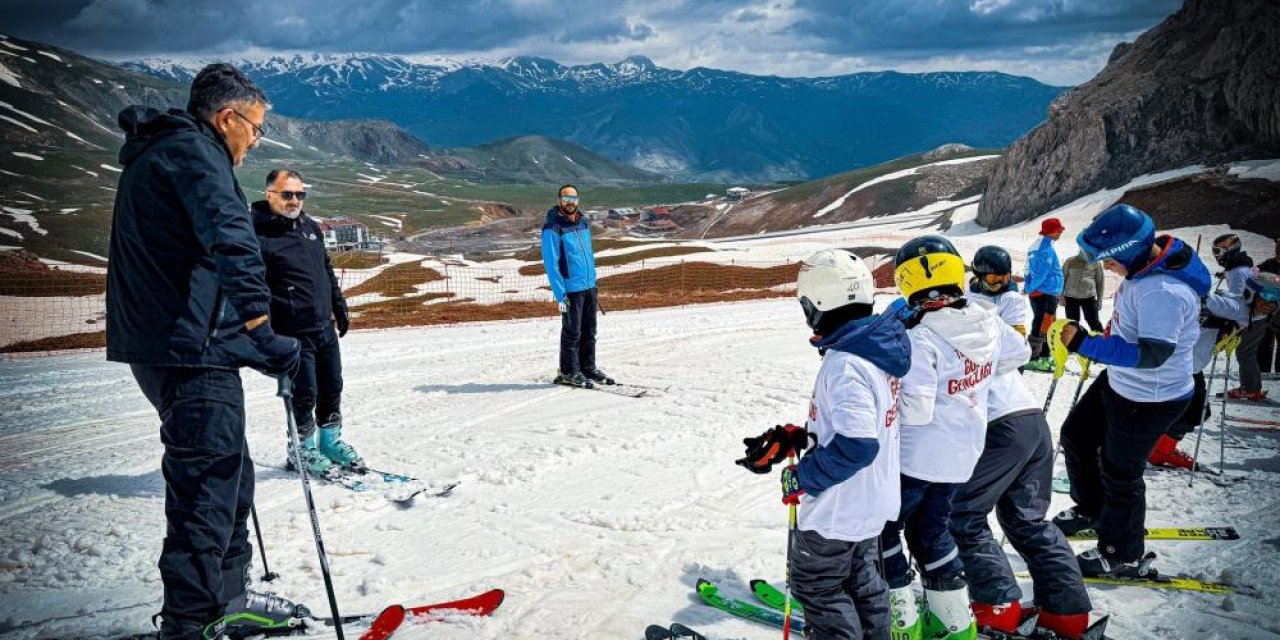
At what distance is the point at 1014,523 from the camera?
4336 mm

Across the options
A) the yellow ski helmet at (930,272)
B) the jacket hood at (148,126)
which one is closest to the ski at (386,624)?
the jacket hood at (148,126)

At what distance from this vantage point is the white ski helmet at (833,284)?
3.50 m

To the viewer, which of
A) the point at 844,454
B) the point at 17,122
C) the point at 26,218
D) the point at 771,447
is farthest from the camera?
the point at 17,122

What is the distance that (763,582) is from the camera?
494 cm

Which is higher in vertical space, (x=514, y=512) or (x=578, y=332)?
(x=578, y=332)

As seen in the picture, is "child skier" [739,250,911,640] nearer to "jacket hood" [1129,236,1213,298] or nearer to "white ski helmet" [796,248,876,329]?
"white ski helmet" [796,248,876,329]

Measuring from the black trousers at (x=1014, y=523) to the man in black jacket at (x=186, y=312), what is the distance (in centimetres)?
406

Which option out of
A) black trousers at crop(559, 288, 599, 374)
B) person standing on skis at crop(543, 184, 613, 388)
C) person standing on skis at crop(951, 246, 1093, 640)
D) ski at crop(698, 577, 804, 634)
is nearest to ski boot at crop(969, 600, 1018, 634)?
person standing on skis at crop(951, 246, 1093, 640)

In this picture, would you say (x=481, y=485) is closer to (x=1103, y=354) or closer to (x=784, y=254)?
(x=1103, y=354)

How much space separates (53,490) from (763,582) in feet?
20.5

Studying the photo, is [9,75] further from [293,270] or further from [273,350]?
[273,350]

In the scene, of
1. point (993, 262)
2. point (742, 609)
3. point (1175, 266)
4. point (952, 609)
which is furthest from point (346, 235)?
point (952, 609)

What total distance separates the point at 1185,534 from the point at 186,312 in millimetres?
7120

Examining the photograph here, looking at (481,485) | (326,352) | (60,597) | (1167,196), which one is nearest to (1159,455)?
(481,485)
